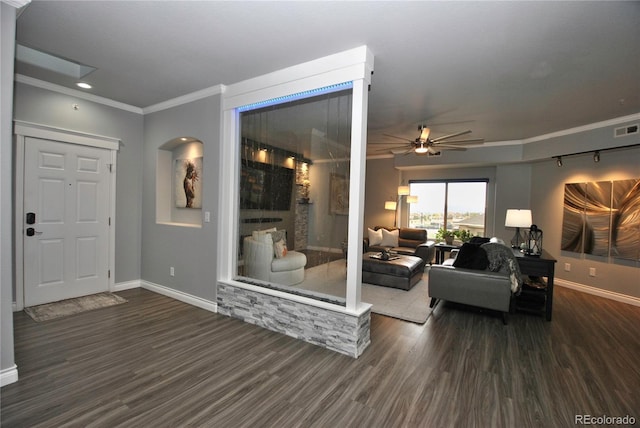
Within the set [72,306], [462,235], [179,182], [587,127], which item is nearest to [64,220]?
[72,306]

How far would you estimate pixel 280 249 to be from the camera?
131 inches

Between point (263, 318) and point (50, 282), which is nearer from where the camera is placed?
point (263, 318)

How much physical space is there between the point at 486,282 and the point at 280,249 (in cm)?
248

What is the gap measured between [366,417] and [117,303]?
3.55m

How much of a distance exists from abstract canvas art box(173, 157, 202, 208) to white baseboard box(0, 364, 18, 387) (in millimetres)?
2474

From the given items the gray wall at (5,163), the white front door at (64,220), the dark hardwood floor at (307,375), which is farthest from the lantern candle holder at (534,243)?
the white front door at (64,220)

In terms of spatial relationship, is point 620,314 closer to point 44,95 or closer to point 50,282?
point 50,282

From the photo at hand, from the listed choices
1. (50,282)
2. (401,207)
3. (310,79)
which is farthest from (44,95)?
(401,207)

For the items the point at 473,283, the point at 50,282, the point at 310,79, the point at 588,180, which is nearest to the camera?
the point at 310,79

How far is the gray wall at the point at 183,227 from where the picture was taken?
3596 mm

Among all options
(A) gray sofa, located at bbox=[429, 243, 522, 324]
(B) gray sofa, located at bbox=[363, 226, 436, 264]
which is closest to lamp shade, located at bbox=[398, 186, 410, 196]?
(B) gray sofa, located at bbox=[363, 226, 436, 264]

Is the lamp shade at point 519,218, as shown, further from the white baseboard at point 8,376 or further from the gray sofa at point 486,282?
the white baseboard at point 8,376

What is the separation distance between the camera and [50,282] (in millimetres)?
3680

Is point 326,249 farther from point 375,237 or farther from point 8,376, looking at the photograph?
point 375,237
